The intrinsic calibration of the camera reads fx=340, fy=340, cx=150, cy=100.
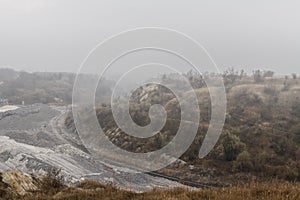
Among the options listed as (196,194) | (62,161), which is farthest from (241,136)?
(196,194)

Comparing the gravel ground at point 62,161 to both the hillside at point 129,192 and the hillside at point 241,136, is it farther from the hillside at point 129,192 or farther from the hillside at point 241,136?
the hillside at point 129,192

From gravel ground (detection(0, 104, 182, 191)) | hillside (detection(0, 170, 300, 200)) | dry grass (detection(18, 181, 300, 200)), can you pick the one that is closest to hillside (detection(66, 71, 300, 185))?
gravel ground (detection(0, 104, 182, 191))

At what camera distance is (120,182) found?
70.3 ft

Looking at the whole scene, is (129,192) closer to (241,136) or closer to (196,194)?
(196,194)

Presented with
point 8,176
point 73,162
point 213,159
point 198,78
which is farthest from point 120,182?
point 198,78

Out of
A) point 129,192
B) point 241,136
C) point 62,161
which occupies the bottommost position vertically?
point 62,161

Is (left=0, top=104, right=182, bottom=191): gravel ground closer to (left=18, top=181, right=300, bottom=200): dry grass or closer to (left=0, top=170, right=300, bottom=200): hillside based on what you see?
(left=0, top=170, right=300, bottom=200): hillside

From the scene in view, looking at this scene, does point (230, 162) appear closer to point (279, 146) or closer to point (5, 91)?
point (279, 146)

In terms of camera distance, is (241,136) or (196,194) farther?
(241,136)

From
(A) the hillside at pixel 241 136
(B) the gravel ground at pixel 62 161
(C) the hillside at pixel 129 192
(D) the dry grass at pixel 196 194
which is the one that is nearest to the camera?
(D) the dry grass at pixel 196 194

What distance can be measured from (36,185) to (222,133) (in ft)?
79.1

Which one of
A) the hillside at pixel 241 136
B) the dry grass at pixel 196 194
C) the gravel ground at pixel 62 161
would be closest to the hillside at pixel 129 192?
the dry grass at pixel 196 194

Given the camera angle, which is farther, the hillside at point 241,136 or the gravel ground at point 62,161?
the hillside at point 241,136

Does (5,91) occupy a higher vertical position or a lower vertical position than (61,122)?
higher
